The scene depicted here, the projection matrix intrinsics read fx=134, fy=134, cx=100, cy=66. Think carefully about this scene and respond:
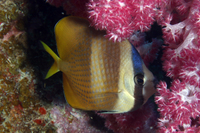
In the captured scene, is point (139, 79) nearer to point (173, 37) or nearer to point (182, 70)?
point (182, 70)

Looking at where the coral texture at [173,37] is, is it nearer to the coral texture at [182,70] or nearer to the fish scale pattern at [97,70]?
the coral texture at [182,70]

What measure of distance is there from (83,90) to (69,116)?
4.78ft

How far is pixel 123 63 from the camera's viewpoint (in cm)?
145

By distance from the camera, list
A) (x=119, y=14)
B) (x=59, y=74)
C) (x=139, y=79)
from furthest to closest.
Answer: (x=59, y=74)
(x=139, y=79)
(x=119, y=14)

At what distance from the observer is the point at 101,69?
1501mm

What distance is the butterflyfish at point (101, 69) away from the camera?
146 cm

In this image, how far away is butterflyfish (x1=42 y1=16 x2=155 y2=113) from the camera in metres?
1.46

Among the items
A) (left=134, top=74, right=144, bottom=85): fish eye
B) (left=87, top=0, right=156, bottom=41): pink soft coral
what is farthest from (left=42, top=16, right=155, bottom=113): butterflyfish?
(left=87, top=0, right=156, bottom=41): pink soft coral

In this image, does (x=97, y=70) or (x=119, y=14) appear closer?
(x=119, y=14)

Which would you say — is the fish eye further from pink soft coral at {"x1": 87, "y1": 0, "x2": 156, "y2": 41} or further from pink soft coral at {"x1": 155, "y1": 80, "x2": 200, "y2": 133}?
pink soft coral at {"x1": 87, "y1": 0, "x2": 156, "y2": 41}

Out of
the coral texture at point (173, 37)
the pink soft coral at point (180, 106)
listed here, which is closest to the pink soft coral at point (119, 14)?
the coral texture at point (173, 37)

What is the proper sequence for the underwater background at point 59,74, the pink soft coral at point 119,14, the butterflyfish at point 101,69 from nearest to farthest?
the pink soft coral at point 119,14
the underwater background at point 59,74
the butterflyfish at point 101,69

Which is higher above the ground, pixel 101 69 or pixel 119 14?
pixel 119 14

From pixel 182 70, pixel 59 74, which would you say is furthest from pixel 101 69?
pixel 59 74
